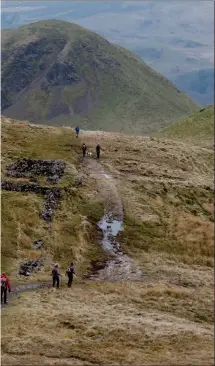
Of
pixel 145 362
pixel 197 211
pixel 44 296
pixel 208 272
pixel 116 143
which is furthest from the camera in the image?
pixel 116 143

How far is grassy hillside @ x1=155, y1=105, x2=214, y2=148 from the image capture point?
373 feet

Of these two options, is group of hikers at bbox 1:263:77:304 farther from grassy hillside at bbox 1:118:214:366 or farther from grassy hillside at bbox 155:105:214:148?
grassy hillside at bbox 155:105:214:148

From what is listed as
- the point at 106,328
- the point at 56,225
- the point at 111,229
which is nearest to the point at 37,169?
the point at 56,225

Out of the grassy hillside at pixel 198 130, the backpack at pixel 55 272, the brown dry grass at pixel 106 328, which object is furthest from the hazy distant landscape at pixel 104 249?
the grassy hillside at pixel 198 130

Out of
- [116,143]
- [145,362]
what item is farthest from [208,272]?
[116,143]

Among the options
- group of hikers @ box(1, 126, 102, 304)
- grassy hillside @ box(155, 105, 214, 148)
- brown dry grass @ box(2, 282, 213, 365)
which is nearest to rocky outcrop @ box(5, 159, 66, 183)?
group of hikers @ box(1, 126, 102, 304)

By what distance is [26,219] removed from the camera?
2089 inches

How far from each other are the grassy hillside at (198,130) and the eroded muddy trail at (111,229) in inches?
1638

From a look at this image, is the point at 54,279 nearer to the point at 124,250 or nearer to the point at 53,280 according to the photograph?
the point at 53,280

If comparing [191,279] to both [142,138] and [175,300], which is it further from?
[142,138]

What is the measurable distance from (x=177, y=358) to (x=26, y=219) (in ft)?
91.6

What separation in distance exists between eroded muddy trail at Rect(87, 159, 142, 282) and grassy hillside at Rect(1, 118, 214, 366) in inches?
28.6

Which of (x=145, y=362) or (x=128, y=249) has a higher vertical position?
(x=145, y=362)

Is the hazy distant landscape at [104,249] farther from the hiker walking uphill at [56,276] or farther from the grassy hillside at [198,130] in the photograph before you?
the grassy hillside at [198,130]
